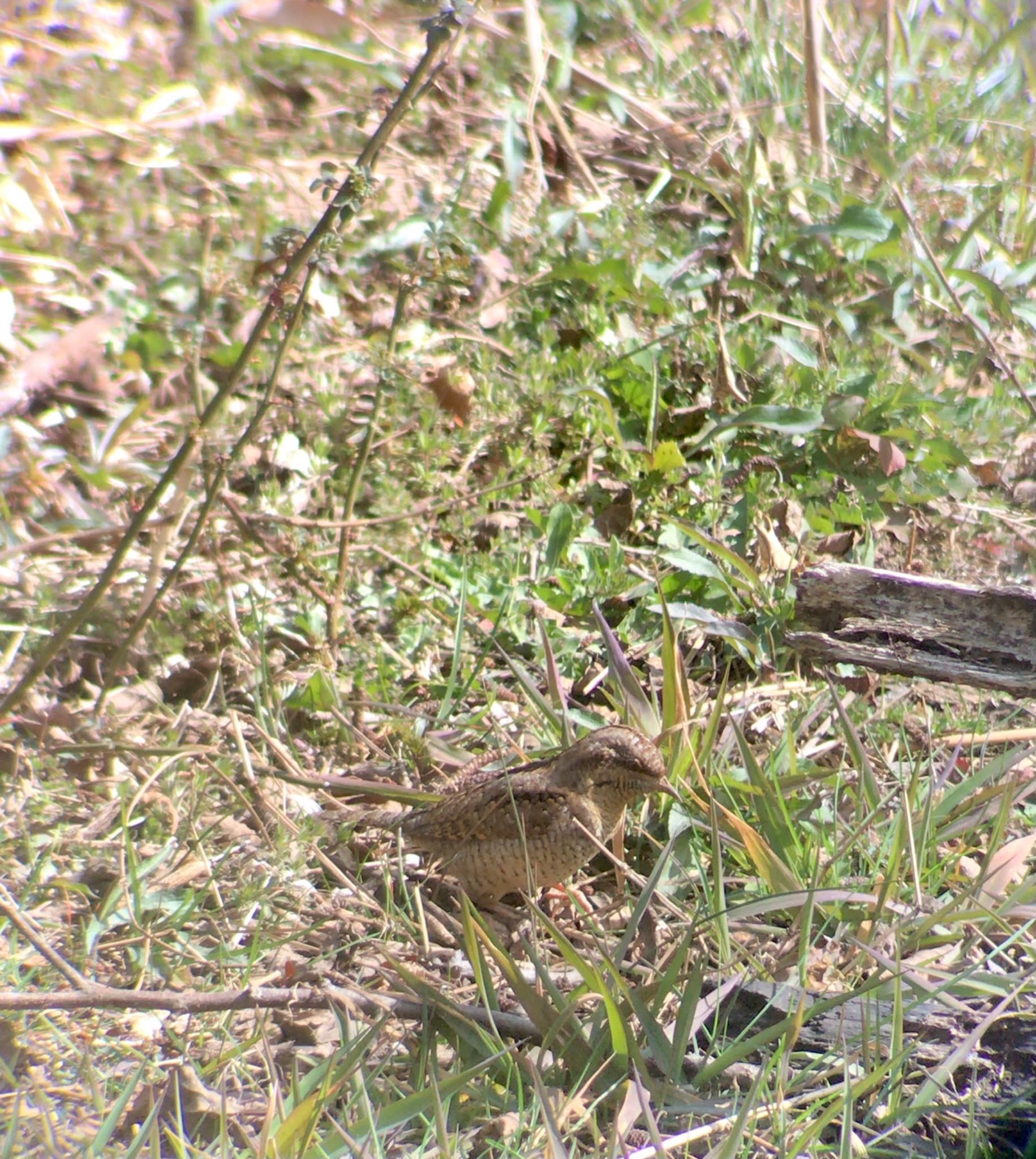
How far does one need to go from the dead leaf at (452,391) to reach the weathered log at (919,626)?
2.09 m

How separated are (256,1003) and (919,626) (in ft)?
6.01

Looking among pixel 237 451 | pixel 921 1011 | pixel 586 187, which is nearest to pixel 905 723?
pixel 921 1011

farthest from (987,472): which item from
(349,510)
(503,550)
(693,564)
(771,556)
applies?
(349,510)

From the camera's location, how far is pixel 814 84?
5.63 meters

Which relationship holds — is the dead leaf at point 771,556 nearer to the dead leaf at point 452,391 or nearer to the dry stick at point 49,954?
the dead leaf at point 452,391

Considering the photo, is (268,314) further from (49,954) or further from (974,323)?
(974,323)

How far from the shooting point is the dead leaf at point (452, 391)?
191 inches

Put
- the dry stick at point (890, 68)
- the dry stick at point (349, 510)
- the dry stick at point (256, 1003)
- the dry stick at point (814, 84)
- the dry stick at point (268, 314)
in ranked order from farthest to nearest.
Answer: the dry stick at point (814, 84), the dry stick at point (890, 68), the dry stick at point (349, 510), the dry stick at point (268, 314), the dry stick at point (256, 1003)

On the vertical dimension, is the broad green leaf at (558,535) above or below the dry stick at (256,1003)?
above

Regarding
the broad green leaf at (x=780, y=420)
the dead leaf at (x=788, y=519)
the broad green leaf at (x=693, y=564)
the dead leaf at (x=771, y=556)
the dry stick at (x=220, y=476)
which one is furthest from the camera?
the broad green leaf at (x=780, y=420)

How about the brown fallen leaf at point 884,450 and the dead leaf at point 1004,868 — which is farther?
the brown fallen leaf at point 884,450

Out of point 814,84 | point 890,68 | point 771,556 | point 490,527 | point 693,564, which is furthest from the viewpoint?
point 814,84

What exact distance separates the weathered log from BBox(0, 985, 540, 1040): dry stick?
3.98ft

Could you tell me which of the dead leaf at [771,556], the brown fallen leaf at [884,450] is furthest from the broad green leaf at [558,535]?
the brown fallen leaf at [884,450]
